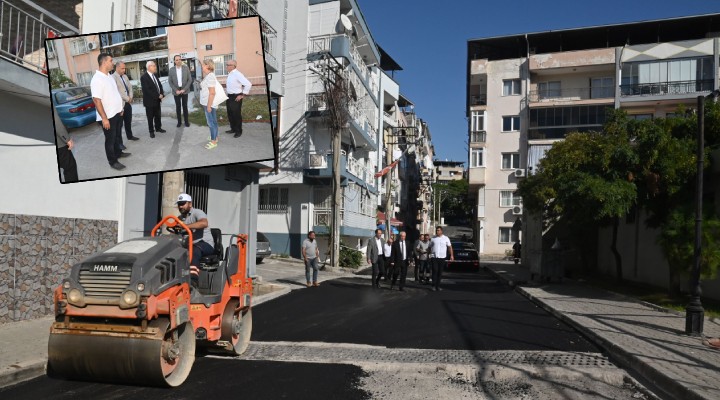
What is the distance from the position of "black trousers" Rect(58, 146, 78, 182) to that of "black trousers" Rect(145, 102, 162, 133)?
0.95 m

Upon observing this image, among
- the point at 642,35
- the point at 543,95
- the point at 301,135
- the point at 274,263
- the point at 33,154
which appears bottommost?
the point at 274,263

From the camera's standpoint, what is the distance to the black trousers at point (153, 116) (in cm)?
693

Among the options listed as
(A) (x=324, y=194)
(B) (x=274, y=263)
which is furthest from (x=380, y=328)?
(A) (x=324, y=194)

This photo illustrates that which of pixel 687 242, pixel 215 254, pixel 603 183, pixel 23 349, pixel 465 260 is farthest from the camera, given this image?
pixel 465 260

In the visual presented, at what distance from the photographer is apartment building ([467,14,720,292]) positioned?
41625 mm

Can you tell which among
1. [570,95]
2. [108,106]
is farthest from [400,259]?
[570,95]

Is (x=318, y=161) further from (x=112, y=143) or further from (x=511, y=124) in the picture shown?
(x=511, y=124)

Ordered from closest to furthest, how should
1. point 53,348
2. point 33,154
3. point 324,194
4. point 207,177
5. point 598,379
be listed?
1. point 53,348
2. point 598,379
3. point 33,154
4. point 207,177
5. point 324,194

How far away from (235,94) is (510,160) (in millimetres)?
43900

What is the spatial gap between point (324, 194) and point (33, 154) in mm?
21177

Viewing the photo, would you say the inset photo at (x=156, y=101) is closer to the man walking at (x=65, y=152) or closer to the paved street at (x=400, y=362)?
the man walking at (x=65, y=152)

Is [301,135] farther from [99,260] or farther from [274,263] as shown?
[99,260]

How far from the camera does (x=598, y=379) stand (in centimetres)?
660

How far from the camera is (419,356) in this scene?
758 centimetres
